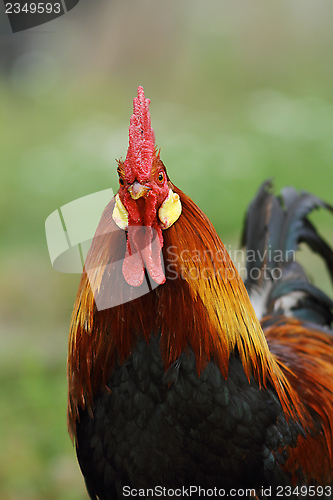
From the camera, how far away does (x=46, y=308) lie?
4250mm

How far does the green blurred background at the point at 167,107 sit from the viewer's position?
5078mm

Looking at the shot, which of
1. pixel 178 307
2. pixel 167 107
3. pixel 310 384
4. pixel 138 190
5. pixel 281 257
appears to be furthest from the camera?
pixel 167 107

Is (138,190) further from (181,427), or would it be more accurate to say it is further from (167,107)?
(167,107)

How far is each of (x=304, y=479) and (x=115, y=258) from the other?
4.06 ft

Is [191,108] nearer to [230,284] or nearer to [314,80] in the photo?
[314,80]

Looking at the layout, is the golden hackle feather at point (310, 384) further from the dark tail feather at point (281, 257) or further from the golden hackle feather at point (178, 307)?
the golden hackle feather at point (178, 307)

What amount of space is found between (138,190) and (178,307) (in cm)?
44

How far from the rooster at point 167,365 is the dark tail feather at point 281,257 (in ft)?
3.04

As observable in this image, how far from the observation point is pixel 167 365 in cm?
144

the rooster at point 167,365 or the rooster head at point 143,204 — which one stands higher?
the rooster head at point 143,204

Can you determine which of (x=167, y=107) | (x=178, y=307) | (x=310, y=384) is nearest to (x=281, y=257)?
(x=310, y=384)

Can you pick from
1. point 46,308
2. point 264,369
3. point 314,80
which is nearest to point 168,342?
point 264,369

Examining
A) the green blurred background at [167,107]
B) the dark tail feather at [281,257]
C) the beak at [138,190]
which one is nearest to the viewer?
the beak at [138,190]

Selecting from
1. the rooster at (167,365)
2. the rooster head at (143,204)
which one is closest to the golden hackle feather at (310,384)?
the rooster at (167,365)
